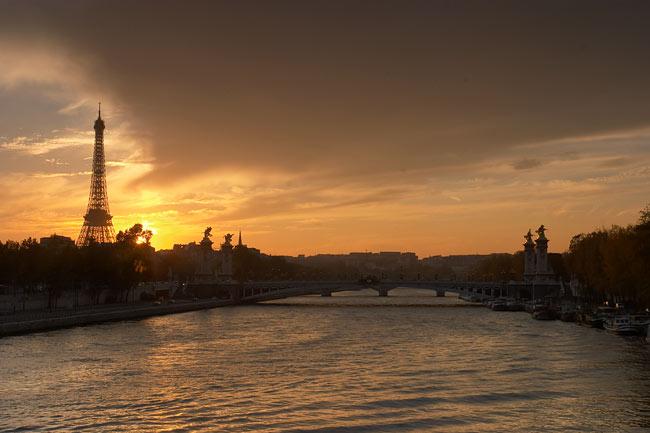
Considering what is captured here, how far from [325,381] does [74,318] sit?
3881 cm

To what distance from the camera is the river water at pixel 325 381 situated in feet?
95.5

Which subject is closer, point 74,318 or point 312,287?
point 74,318

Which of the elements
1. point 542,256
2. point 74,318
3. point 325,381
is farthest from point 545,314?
point 325,381

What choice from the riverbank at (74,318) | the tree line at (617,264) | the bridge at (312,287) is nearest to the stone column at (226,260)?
the bridge at (312,287)

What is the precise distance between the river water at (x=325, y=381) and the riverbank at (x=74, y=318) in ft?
5.41

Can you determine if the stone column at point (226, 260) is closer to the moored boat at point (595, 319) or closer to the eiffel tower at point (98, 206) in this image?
the eiffel tower at point (98, 206)

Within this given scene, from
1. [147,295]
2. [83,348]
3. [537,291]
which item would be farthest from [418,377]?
[537,291]

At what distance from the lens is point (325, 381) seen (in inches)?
1486

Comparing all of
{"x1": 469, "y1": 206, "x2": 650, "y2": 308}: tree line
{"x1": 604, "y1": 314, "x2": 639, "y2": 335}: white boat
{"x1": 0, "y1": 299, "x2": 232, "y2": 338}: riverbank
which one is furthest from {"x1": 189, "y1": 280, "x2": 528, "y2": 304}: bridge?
{"x1": 604, "y1": 314, "x2": 639, "y2": 335}: white boat

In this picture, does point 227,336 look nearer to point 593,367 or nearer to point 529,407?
point 593,367

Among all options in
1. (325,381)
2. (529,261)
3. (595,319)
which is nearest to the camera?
(325,381)

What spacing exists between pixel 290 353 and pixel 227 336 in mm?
14207

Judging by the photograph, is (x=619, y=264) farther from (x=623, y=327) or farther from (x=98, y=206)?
(x=98, y=206)

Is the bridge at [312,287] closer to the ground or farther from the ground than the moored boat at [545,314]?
farther from the ground
